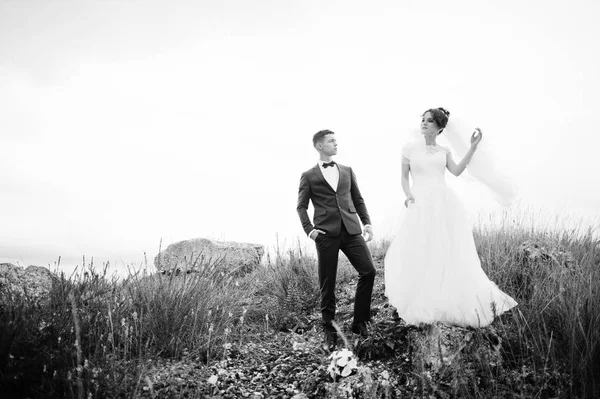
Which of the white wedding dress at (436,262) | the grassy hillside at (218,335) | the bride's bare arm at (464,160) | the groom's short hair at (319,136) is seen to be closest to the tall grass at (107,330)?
the grassy hillside at (218,335)

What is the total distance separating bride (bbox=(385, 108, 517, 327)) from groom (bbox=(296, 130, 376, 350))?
45 cm

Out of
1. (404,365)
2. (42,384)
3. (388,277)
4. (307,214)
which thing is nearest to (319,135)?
(307,214)

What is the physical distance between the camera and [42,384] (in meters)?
3.56

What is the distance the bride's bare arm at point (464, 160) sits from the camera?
478cm

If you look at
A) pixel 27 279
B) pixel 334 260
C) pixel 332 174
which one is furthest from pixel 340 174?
pixel 27 279

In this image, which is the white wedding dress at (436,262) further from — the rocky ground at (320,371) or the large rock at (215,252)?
the large rock at (215,252)

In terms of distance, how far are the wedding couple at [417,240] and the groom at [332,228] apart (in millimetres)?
13

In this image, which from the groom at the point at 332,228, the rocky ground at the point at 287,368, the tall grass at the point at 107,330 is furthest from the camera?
the groom at the point at 332,228

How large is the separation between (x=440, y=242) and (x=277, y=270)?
173 inches

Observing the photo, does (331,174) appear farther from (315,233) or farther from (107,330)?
(107,330)

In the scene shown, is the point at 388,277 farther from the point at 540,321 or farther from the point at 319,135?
the point at 319,135

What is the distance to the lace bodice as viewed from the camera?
506cm

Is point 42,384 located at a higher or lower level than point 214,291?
lower

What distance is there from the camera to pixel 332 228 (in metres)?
5.46
